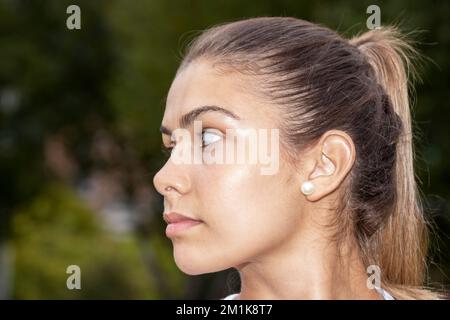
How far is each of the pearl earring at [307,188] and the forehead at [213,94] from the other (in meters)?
0.25

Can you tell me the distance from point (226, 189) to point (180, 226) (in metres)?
0.19

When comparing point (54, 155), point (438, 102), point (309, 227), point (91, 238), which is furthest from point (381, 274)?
point (91, 238)

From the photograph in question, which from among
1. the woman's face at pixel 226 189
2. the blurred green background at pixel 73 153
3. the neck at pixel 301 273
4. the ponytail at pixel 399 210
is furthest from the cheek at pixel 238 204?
the blurred green background at pixel 73 153

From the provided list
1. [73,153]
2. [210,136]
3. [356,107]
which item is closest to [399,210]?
[356,107]

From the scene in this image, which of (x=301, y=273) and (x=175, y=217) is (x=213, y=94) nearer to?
(x=175, y=217)

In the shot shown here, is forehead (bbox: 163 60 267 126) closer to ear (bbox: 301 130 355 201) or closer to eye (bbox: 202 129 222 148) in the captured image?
eye (bbox: 202 129 222 148)

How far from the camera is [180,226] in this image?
2.42 metres

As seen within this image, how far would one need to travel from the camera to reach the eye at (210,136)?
7.85 feet

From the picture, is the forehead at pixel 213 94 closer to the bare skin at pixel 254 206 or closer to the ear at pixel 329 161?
the bare skin at pixel 254 206

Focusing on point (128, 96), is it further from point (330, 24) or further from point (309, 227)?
point (309, 227)

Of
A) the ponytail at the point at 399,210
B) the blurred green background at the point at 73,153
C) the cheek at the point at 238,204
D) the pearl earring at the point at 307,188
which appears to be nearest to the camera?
the cheek at the point at 238,204

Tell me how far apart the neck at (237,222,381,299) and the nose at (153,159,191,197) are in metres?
0.32

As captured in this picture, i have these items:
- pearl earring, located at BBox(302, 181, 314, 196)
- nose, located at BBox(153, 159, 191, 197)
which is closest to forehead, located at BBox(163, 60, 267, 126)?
nose, located at BBox(153, 159, 191, 197)

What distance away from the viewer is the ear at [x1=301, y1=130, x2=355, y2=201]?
8.21ft
